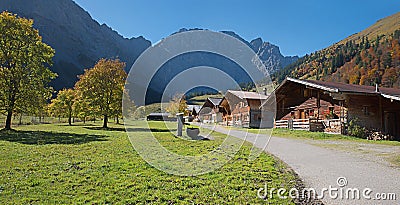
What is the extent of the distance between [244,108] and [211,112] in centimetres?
2304

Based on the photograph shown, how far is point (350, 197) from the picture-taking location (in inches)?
250

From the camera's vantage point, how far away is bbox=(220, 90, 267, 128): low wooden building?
45.9m

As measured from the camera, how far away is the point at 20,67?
25812 mm

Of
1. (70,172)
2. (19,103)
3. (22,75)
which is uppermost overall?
(22,75)

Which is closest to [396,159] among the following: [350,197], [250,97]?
[350,197]

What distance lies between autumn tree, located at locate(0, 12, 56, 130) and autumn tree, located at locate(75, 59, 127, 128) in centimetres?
637

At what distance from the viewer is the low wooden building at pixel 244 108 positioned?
151 feet

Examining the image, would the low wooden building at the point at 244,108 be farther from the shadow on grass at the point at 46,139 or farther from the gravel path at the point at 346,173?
the gravel path at the point at 346,173

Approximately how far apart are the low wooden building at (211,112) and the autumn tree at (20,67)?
4246 cm

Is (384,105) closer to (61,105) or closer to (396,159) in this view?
(396,159)

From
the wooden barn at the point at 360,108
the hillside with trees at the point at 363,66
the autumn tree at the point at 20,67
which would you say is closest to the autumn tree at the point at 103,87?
the autumn tree at the point at 20,67

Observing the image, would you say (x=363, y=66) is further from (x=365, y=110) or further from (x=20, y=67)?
(x=20, y=67)

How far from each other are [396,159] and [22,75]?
94.0 ft

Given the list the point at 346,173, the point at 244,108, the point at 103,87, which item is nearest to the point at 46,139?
the point at 103,87
